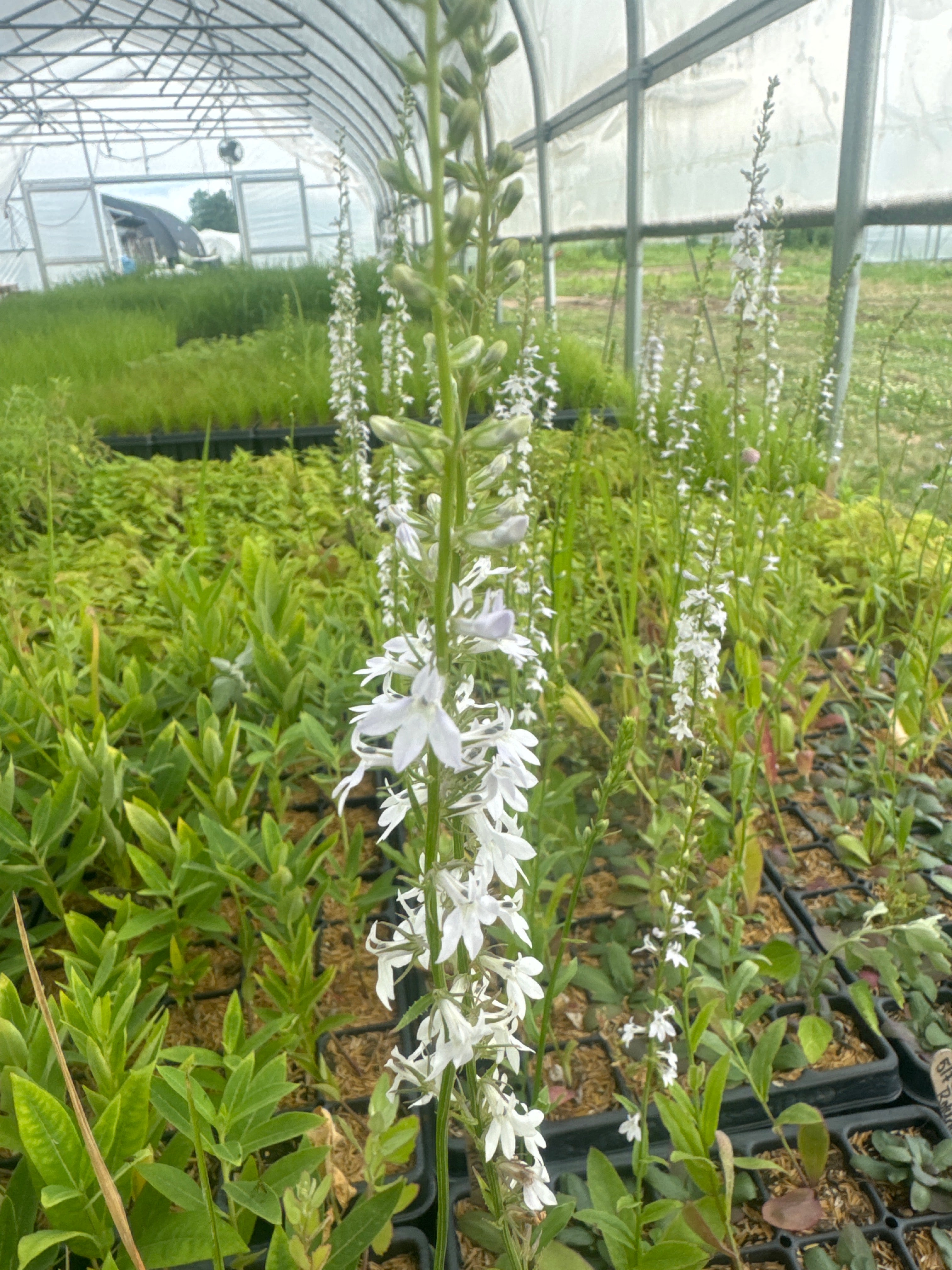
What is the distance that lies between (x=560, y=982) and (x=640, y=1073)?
53cm

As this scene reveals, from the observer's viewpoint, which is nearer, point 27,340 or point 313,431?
point 313,431

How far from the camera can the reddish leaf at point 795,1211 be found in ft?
4.52

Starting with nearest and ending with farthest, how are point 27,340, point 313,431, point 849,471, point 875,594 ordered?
1. point 875,594
2. point 849,471
3. point 313,431
4. point 27,340

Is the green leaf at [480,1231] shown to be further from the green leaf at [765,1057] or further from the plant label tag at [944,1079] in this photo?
the plant label tag at [944,1079]

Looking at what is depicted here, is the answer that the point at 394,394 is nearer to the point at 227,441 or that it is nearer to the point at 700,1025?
the point at 700,1025

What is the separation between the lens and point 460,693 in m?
0.90

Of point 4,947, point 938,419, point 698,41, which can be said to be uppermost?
point 698,41

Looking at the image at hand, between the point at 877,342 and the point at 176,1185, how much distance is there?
396 centimetres

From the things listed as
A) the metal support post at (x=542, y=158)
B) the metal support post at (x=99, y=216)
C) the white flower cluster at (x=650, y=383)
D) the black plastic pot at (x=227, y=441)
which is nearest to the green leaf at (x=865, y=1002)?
the white flower cluster at (x=650, y=383)

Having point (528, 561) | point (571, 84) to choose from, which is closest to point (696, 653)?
point (528, 561)

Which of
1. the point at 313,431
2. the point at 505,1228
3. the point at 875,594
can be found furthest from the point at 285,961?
the point at 313,431

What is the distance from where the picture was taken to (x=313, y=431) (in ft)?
19.7

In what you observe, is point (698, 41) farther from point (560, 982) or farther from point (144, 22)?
point (144, 22)

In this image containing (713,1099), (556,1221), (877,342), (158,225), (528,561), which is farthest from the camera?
(158,225)
